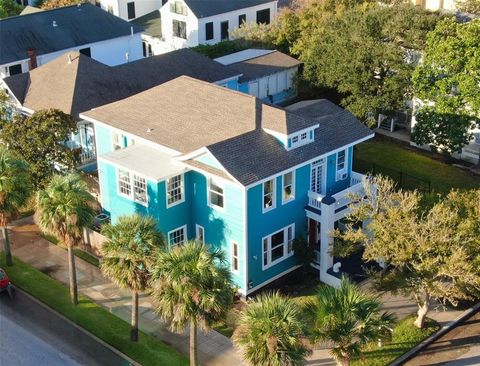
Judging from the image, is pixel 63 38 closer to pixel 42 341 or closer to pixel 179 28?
pixel 179 28

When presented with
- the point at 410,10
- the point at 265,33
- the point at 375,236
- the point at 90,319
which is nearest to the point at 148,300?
the point at 90,319

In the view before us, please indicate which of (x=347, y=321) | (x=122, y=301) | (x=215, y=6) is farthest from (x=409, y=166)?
(x=215, y=6)

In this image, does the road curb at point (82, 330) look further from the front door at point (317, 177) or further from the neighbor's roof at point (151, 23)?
the neighbor's roof at point (151, 23)

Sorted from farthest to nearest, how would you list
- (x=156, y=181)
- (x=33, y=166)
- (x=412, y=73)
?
(x=412, y=73)
(x=33, y=166)
(x=156, y=181)


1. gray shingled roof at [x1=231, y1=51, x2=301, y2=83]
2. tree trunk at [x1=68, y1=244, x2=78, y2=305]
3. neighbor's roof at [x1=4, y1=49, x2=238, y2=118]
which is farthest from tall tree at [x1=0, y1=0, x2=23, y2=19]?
tree trunk at [x1=68, y1=244, x2=78, y2=305]

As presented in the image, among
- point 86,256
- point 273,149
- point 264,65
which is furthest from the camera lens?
point 264,65

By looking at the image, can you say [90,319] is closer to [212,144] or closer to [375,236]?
[212,144]
